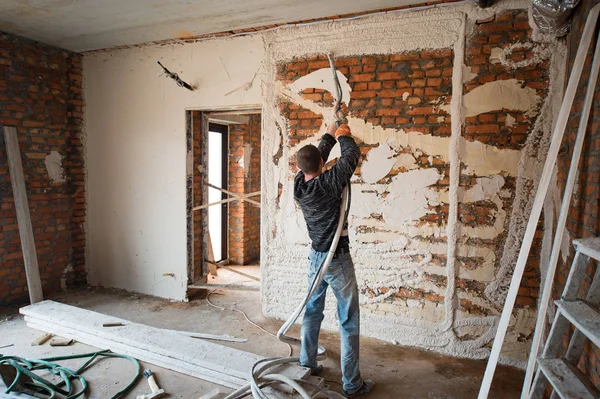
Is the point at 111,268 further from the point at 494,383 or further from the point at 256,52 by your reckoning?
the point at 494,383

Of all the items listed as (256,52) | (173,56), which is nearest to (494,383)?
(256,52)

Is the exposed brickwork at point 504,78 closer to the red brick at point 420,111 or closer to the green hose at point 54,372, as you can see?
the red brick at point 420,111

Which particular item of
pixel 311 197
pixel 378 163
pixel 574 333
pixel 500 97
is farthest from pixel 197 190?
pixel 574 333

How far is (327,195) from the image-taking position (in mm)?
2424

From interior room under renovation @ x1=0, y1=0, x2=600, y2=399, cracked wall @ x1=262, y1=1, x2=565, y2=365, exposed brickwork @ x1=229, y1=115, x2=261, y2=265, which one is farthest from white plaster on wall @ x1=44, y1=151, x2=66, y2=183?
cracked wall @ x1=262, y1=1, x2=565, y2=365

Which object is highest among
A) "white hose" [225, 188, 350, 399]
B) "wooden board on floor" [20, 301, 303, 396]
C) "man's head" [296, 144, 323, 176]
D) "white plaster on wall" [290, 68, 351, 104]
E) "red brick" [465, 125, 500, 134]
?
"white plaster on wall" [290, 68, 351, 104]

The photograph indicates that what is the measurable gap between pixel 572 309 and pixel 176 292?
149 inches

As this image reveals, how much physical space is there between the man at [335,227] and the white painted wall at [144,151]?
65.5 inches

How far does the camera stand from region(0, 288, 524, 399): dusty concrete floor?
2615mm

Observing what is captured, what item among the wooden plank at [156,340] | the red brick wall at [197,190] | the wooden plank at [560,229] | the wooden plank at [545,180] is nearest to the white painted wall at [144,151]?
the red brick wall at [197,190]

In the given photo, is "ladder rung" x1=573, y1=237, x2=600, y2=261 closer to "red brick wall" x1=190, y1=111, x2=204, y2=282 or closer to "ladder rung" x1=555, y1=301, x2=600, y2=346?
"ladder rung" x1=555, y1=301, x2=600, y2=346

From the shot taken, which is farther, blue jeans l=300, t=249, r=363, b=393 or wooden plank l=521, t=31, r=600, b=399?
blue jeans l=300, t=249, r=363, b=393

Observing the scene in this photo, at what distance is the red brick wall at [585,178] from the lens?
1.83 meters

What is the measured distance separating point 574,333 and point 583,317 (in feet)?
0.72
